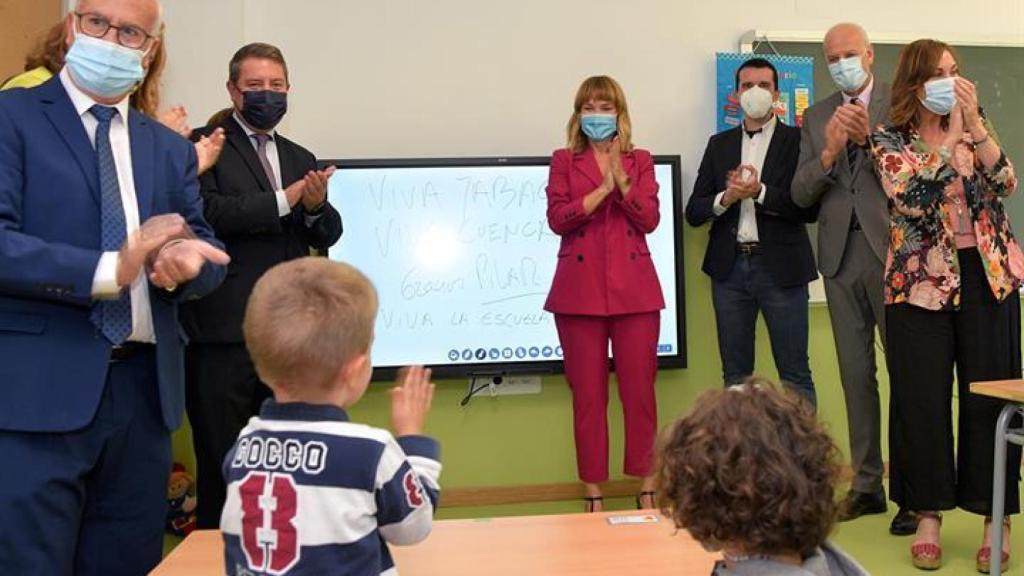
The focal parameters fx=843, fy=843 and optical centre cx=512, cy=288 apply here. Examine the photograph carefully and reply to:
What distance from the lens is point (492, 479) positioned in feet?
13.0

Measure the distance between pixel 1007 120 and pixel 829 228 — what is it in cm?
168

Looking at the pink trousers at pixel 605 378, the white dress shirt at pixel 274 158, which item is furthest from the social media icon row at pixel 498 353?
the white dress shirt at pixel 274 158

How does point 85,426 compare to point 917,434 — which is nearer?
point 85,426

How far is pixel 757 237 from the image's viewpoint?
3.60 meters

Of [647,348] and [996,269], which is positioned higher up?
[996,269]

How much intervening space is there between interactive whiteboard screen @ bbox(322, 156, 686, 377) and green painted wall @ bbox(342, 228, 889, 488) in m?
0.16

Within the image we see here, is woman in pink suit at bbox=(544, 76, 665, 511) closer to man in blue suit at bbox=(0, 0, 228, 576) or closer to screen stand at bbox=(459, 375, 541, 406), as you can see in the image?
screen stand at bbox=(459, 375, 541, 406)

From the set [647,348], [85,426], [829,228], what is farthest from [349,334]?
[829,228]

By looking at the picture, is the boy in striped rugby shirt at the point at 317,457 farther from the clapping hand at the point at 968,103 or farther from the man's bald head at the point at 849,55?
the man's bald head at the point at 849,55

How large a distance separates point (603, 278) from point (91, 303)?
2.03 m

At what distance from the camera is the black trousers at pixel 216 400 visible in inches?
103

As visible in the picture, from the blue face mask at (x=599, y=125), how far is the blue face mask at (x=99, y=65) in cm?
185

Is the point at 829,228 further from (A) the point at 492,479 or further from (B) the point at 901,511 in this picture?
(A) the point at 492,479

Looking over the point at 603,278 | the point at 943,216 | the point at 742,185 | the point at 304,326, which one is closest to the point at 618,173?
the point at 603,278
